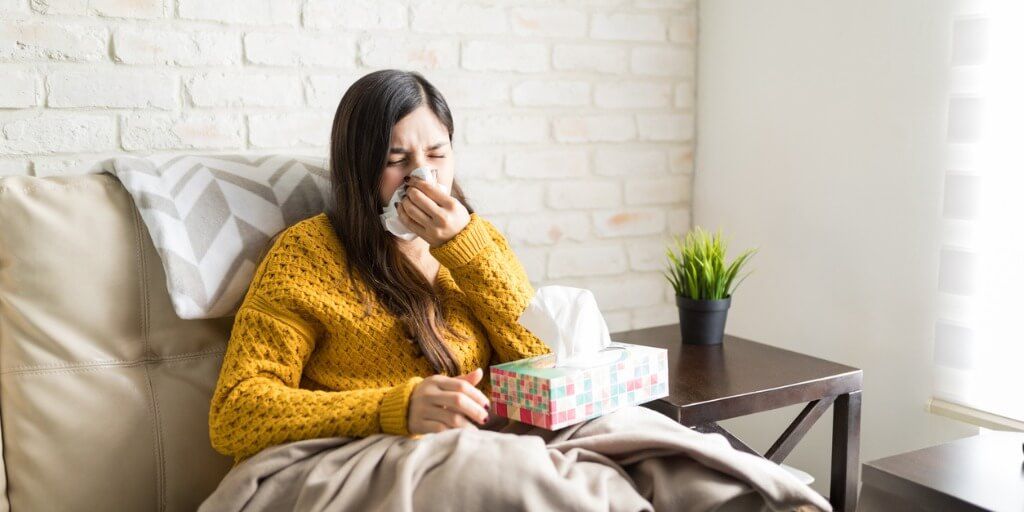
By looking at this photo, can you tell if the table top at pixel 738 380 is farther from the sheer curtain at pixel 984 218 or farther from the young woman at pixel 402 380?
the sheer curtain at pixel 984 218

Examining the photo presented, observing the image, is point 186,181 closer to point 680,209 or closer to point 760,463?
point 760,463

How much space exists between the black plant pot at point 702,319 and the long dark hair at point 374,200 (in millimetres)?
539

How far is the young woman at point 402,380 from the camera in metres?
1.12

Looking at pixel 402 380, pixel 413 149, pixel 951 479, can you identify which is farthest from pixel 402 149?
pixel 951 479

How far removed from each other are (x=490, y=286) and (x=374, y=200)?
233mm

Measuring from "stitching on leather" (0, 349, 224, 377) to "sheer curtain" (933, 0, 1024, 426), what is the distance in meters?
1.40

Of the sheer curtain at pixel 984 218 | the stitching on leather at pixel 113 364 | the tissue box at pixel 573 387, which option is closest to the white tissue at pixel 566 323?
the tissue box at pixel 573 387

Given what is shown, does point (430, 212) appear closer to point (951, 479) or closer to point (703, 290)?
point (703, 290)

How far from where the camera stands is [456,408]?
119 cm

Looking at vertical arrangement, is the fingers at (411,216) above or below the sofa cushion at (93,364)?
above

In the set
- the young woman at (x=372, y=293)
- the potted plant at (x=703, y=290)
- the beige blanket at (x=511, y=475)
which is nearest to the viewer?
the beige blanket at (x=511, y=475)

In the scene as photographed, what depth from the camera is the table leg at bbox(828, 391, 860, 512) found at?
162cm

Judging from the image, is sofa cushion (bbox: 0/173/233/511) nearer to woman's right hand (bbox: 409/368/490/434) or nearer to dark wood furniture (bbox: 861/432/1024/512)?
woman's right hand (bbox: 409/368/490/434)

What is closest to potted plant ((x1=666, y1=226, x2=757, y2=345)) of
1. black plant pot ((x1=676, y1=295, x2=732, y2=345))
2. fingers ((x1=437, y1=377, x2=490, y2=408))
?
black plant pot ((x1=676, y1=295, x2=732, y2=345))
